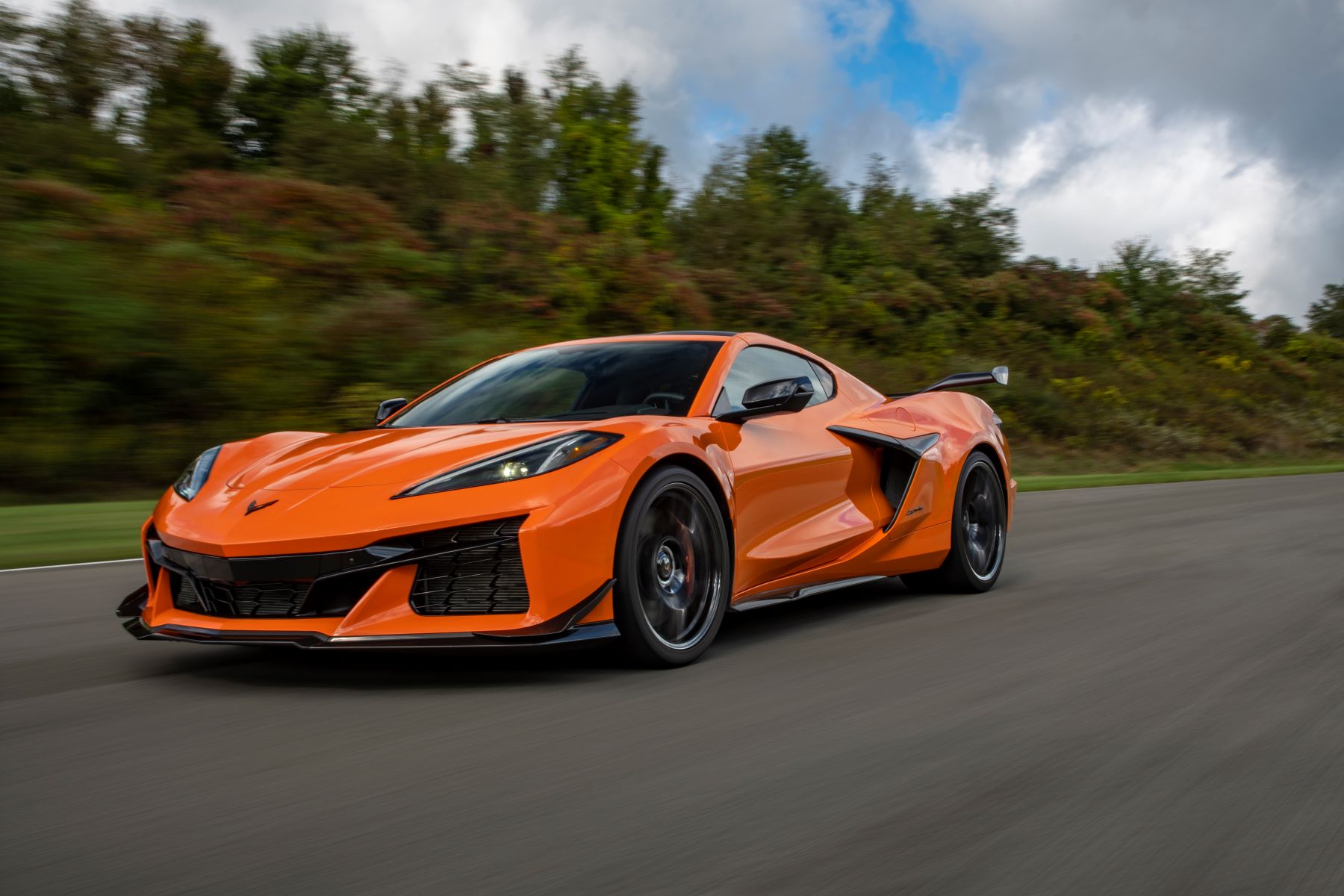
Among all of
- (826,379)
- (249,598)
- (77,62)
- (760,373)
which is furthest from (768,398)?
(77,62)

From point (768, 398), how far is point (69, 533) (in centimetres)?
489

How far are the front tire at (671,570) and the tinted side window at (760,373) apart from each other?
0.52 metres

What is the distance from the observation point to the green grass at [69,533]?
6.96 meters

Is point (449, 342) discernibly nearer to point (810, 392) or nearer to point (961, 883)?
point (810, 392)

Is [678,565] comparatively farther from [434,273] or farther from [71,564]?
[434,273]

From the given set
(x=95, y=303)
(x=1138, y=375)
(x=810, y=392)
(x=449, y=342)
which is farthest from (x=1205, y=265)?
(x=810, y=392)

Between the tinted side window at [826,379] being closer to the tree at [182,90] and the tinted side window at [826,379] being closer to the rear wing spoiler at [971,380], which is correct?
the rear wing spoiler at [971,380]

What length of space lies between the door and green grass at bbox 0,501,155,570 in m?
3.77

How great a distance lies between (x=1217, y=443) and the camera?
1137 inches

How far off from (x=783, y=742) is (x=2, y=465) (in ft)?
32.1

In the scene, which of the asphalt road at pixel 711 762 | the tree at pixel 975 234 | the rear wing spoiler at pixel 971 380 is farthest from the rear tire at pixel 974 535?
the tree at pixel 975 234

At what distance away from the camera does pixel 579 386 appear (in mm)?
5211

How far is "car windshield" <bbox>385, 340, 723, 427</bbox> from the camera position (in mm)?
4961

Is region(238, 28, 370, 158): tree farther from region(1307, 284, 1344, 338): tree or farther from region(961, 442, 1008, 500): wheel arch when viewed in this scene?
region(1307, 284, 1344, 338): tree
